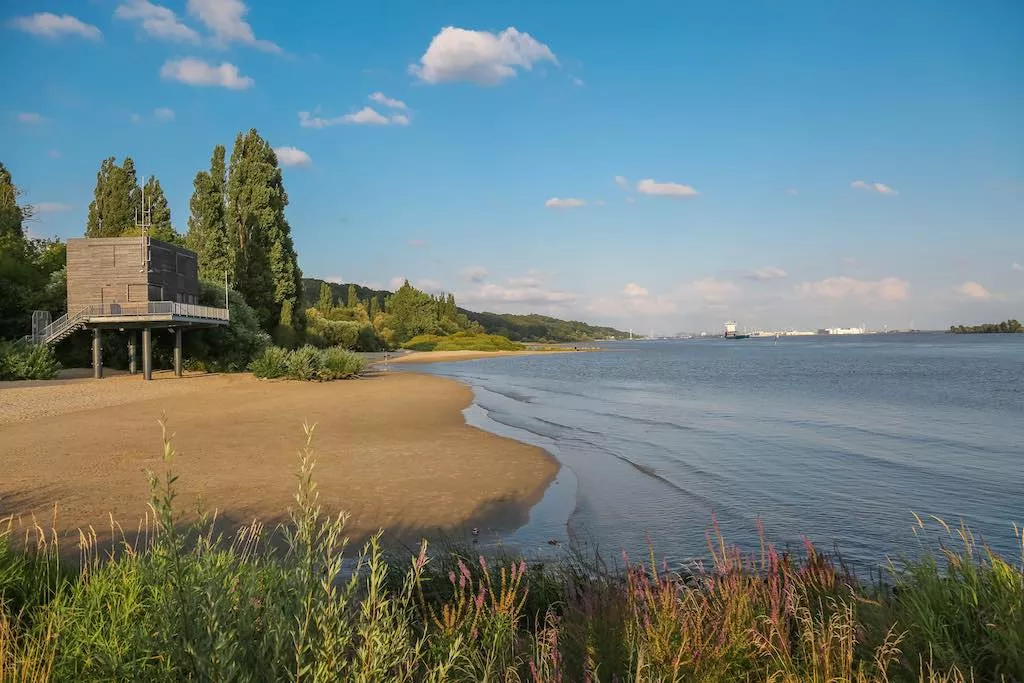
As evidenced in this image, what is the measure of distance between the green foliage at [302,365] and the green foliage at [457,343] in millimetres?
73606

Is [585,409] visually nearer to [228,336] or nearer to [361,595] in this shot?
[361,595]

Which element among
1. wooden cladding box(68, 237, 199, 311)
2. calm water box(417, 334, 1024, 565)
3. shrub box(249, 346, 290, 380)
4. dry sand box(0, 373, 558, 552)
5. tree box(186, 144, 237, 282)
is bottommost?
calm water box(417, 334, 1024, 565)

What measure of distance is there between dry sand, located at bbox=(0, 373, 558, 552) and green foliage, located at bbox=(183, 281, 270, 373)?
13.9 meters

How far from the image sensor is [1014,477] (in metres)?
12.7

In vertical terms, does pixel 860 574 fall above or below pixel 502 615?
below

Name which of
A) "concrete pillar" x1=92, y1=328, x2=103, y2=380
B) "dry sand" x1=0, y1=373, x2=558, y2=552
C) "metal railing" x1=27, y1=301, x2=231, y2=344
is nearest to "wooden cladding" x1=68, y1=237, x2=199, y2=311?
"metal railing" x1=27, y1=301, x2=231, y2=344

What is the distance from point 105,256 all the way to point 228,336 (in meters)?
8.73

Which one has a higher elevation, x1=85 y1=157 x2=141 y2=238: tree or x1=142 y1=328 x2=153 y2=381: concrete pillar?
x1=85 y1=157 x2=141 y2=238: tree

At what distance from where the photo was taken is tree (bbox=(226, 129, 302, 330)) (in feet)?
158

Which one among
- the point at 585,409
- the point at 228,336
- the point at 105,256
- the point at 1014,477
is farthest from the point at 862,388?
the point at 105,256

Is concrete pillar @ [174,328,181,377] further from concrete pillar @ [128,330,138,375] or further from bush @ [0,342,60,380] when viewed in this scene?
bush @ [0,342,60,380]

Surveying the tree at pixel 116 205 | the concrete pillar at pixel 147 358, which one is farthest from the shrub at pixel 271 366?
the tree at pixel 116 205

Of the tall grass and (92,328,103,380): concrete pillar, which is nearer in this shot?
the tall grass

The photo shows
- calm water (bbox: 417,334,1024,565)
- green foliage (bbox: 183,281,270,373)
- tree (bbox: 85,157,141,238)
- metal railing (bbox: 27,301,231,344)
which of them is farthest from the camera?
tree (bbox: 85,157,141,238)
